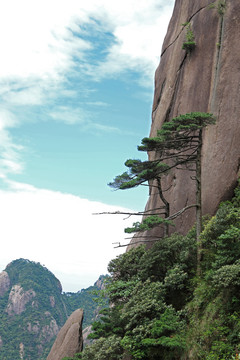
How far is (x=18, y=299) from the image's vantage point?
86.7 metres

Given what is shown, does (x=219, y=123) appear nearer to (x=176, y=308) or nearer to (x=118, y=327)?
(x=176, y=308)

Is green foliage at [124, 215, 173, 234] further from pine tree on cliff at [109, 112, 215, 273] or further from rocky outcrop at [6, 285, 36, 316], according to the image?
rocky outcrop at [6, 285, 36, 316]

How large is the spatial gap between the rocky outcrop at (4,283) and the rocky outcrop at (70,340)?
79211mm

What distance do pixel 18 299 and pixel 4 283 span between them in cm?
915

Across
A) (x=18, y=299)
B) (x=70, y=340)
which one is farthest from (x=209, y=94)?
(x=18, y=299)

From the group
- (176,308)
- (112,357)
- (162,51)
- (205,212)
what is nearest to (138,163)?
(205,212)

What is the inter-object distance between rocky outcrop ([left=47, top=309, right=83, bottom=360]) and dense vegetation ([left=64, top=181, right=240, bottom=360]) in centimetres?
579

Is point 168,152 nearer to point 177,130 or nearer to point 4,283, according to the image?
point 177,130

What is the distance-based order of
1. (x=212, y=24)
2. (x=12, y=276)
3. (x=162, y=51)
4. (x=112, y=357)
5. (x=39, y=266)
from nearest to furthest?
(x=112, y=357) → (x=212, y=24) → (x=162, y=51) → (x=12, y=276) → (x=39, y=266)

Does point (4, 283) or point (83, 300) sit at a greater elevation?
point (4, 283)

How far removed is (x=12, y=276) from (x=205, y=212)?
306ft

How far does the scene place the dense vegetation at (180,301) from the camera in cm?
902

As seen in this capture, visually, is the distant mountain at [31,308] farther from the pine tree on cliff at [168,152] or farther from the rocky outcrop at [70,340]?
the pine tree on cliff at [168,152]

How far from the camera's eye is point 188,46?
64.4 ft
